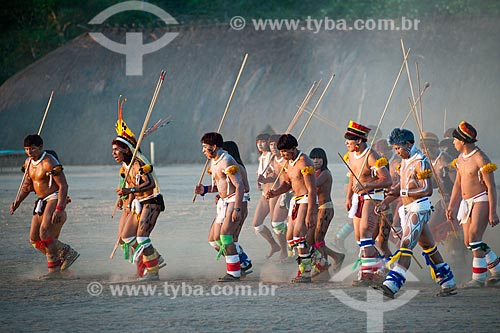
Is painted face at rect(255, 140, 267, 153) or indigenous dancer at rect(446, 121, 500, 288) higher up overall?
painted face at rect(255, 140, 267, 153)

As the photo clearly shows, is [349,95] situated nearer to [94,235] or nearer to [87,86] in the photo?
[87,86]

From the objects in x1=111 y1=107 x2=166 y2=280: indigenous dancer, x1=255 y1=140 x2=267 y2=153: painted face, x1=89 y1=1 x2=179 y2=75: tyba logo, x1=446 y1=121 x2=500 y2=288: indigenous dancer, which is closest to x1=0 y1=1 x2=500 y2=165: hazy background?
x1=89 y1=1 x2=179 y2=75: tyba logo

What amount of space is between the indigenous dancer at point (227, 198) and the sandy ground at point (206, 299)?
267 millimetres

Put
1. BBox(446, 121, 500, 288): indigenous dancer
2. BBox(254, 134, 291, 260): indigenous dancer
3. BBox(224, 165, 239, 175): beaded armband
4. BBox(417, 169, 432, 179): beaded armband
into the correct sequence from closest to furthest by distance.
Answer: BBox(417, 169, 432, 179): beaded armband, BBox(446, 121, 500, 288): indigenous dancer, BBox(224, 165, 239, 175): beaded armband, BBox(254, 134, 291, 260): indigenous dancer

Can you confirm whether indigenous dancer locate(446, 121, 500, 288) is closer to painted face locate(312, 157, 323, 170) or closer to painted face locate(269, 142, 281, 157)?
painted face locate(312, 157, 323, 170)

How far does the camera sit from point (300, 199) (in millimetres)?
10328

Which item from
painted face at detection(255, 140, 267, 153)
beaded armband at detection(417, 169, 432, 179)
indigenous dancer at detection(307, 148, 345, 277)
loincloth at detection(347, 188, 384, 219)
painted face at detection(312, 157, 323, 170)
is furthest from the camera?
painted face at detection(255, 140, 267, 153)

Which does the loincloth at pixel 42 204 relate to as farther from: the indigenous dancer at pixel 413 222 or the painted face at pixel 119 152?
the indigenous dancer at pixel 413 222

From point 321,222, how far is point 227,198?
3.62 ft

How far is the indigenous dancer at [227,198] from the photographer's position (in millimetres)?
10195

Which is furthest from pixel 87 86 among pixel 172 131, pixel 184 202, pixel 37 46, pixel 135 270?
pixel 135 270

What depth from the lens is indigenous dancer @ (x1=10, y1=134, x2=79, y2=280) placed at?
34.9 ft

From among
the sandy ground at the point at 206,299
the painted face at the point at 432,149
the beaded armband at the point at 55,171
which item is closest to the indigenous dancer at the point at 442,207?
the painted face at the point at 432,149

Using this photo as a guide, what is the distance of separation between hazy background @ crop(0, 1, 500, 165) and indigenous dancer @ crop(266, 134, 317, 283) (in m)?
26.3
